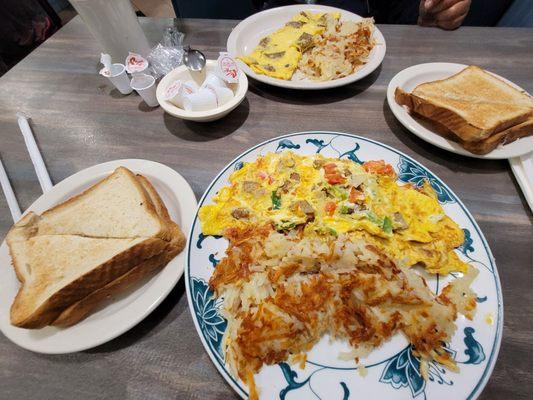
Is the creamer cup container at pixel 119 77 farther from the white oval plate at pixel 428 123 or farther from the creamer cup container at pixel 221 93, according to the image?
the white oval plate at pixel 428 123

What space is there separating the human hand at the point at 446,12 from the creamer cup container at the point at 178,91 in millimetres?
2149

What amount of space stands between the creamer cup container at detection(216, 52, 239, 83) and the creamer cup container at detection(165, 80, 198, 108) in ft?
0.68

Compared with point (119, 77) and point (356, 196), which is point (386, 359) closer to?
point (356, 196)

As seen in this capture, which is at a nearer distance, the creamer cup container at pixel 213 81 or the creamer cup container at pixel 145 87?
the creamer cup container at pixel 213 81

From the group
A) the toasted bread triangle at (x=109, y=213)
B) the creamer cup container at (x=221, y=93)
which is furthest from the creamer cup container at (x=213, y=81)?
the toasted bread triangle at (x=109, y=213)

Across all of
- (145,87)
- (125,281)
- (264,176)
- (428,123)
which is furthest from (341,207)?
(145,87)

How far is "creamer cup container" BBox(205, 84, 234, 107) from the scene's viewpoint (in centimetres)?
196

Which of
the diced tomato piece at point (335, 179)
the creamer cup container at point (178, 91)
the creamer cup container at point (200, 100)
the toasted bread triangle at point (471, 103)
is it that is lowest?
the toasted bread triangle at point (471, 103)

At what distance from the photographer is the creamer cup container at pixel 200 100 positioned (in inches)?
75.0

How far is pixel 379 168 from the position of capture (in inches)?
61.2

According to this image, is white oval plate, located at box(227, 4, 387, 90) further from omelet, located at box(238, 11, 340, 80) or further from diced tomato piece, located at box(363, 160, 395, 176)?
diced tomato piece, located at box(363, 160, 395, 176)

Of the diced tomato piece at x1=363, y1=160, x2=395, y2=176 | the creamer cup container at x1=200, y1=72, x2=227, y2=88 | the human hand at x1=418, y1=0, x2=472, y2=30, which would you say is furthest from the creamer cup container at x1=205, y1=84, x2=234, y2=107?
the human hand at x1=418, y1=0, x2=472, y2=30

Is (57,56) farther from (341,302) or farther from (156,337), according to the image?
(341,302)

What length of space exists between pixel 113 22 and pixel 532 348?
3.11m
